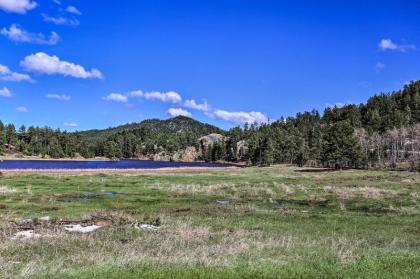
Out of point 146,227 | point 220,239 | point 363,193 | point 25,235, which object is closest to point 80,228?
point 25,235

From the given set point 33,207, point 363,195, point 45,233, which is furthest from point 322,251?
point 363,195

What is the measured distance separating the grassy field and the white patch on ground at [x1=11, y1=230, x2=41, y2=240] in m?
0.35

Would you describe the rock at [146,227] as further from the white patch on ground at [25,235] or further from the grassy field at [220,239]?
the white patch on ground at [25,235]

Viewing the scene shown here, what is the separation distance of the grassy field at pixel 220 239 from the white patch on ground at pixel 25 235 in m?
0.35

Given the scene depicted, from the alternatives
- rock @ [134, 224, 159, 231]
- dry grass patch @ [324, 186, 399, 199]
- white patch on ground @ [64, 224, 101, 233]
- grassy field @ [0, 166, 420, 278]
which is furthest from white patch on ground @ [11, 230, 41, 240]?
dry grass patch @ [324, 186, 399, 199]

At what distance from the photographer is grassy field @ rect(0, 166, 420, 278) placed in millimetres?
13898

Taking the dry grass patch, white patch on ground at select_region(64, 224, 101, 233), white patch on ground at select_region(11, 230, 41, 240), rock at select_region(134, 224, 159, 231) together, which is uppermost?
white patch on ground at select_region(11, 230, 41, 240)

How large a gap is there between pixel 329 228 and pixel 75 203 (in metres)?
23.4

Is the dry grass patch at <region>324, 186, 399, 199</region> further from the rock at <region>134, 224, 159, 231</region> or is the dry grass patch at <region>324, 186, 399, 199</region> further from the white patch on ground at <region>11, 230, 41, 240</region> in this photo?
the white patch on ground at <region>11, 230, 41, 240</region>

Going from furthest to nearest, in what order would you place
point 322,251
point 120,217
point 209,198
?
1. point 209,198
2. point 120,217
3. point 322,251

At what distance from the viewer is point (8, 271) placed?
46.8 ft

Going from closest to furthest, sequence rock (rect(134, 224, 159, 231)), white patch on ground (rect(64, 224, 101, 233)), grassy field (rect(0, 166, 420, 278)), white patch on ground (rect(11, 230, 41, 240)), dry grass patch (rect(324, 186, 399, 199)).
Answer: grassy field (rect(0, 166, 420, 278)) → white patch on ground (rect(11, 230, 41, 240)) → white patch on ground (rect(64, 224, 101, 233)) → rock (rect(134, 224, 159, 231)) → dry grass patch (rect(324, 186, 399, 199))

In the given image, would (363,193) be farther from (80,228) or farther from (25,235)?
(25,235)

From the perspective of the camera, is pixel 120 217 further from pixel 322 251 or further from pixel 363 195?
pixel 363 195
